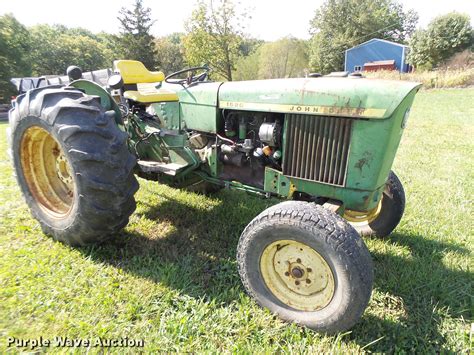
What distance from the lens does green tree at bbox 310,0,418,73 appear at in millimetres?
42219

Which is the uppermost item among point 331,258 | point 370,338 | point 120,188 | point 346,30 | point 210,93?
point 346,30

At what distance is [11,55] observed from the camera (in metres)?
26.6

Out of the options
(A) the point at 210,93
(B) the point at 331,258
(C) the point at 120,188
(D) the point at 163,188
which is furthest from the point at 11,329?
(D) the point at 163,188

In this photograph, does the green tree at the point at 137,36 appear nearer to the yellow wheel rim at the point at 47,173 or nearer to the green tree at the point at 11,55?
the green tree at the point at 11,55

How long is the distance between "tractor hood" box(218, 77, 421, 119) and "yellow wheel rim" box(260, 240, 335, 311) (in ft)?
3.09

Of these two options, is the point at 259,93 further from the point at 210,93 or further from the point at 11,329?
the point at 11,329

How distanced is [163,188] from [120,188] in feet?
6.49

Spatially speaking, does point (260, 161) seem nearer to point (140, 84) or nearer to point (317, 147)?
point (317, 147)

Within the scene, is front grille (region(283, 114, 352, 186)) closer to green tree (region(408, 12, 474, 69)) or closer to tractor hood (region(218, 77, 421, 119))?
tractor hood (region(218, 77, 421, 119))

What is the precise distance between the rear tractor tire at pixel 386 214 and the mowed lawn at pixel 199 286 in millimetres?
125

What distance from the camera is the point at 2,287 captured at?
7.73ft

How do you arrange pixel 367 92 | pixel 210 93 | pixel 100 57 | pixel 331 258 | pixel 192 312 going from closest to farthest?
pixel 331 258 < pixel 367 92 < pixel 192 312 < pixel 210 93 < pixel 100 57

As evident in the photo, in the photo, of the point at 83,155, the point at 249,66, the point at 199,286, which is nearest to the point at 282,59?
the point at 249,66

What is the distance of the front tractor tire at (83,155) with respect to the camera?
95.7 inches
